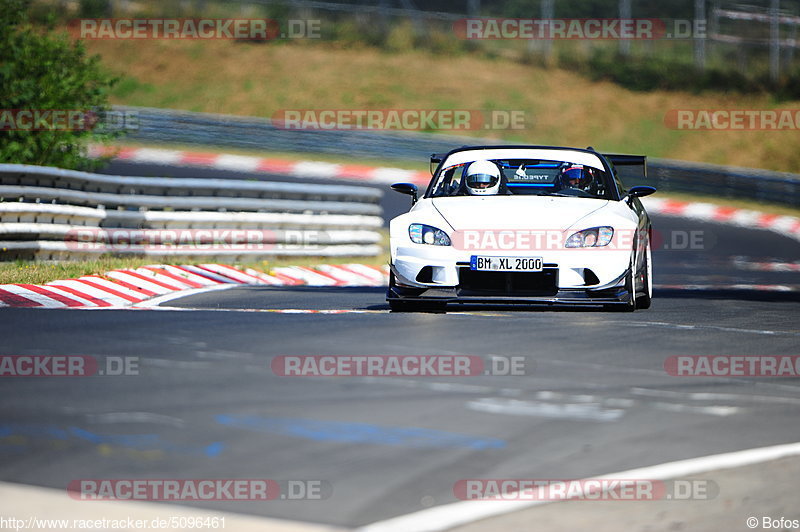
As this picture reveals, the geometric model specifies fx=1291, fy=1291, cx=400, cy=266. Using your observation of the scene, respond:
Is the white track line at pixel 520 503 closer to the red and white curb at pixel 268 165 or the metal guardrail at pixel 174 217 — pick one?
the metal guardrail at pixel 174 217

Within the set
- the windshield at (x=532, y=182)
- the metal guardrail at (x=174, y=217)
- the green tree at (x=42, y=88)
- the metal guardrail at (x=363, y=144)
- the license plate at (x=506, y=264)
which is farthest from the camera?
the metal guardrail at (x=363, y=144)

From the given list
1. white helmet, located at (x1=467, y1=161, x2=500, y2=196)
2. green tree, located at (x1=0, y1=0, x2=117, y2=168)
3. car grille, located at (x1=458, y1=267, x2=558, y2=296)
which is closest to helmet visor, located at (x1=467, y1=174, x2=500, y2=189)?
white helmet, located at (x1=467, y1=161, x2=500, y2=196)

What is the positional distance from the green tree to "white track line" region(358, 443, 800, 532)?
12.8m

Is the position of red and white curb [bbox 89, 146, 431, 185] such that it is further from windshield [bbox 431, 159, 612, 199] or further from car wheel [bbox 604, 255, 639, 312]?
car wheel [bbox 604, 255, 639, 312]

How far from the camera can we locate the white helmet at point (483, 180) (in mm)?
10617

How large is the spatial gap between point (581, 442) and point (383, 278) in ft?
34.6

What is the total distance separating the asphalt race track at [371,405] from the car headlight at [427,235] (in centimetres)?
59

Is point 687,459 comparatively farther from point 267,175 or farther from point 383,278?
point 267,175

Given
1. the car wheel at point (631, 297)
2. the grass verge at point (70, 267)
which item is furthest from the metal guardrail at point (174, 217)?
the car wheel at point (631, 297)

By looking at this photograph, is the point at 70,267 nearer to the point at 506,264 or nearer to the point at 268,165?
the point at 506,264

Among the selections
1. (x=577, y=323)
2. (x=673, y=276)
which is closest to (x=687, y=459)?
(x=577, y=323)

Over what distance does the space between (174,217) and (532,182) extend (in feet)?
18.3

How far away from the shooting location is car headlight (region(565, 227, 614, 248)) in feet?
32.2

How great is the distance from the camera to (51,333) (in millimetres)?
8250
